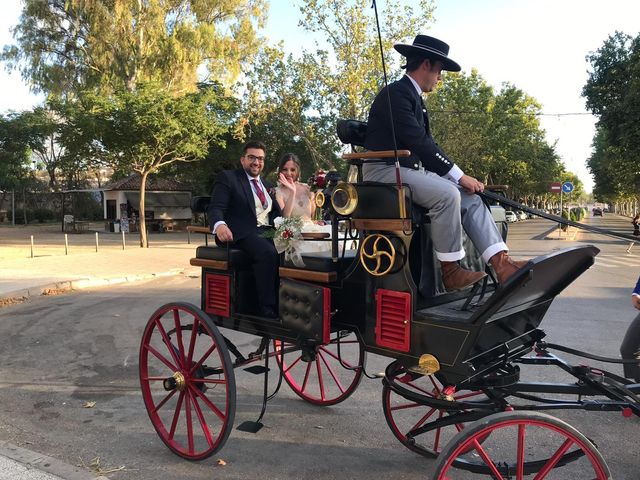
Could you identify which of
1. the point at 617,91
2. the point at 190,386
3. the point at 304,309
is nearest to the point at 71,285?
the point at 190,386

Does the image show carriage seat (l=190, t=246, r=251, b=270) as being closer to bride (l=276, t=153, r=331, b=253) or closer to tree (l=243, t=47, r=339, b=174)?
bride (l=276, t=153, r=331, b=253)

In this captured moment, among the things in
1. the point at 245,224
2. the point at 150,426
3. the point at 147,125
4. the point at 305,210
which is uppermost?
the point at 147,125

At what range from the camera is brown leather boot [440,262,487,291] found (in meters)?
2.65

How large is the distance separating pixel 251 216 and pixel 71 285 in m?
8.43

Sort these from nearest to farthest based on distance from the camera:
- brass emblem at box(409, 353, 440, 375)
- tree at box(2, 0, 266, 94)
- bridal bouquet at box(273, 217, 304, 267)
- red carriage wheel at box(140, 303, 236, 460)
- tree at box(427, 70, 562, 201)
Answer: brass emblem at box(409, 353, 440, 375) → red carriage wheel at box(140, 303, 236, 460) → bridal bouquet at box(273, 217, 304, 267) → tree at box(2, 0, 266, 94) → tree at box(427, 70, 562, 201)

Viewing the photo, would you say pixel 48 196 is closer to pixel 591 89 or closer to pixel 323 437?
pixel 591 89

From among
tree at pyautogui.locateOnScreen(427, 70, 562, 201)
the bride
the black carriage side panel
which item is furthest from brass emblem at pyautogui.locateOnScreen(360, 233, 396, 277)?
tree at pyautogui.locateOnScreen(427, 70, 562, 201)

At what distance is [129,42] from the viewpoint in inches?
913

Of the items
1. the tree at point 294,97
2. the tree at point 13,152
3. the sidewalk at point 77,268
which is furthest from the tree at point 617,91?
the tree at point 13,152

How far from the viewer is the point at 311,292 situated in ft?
10.0

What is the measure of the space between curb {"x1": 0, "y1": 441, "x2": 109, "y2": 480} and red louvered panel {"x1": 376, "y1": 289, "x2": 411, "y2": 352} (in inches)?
73.5

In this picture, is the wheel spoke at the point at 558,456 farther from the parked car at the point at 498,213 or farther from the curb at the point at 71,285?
the curb at the point at 71,285

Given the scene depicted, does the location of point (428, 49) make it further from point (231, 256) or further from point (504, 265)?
point (231, 256)

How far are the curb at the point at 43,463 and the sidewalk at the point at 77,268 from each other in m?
6.48
